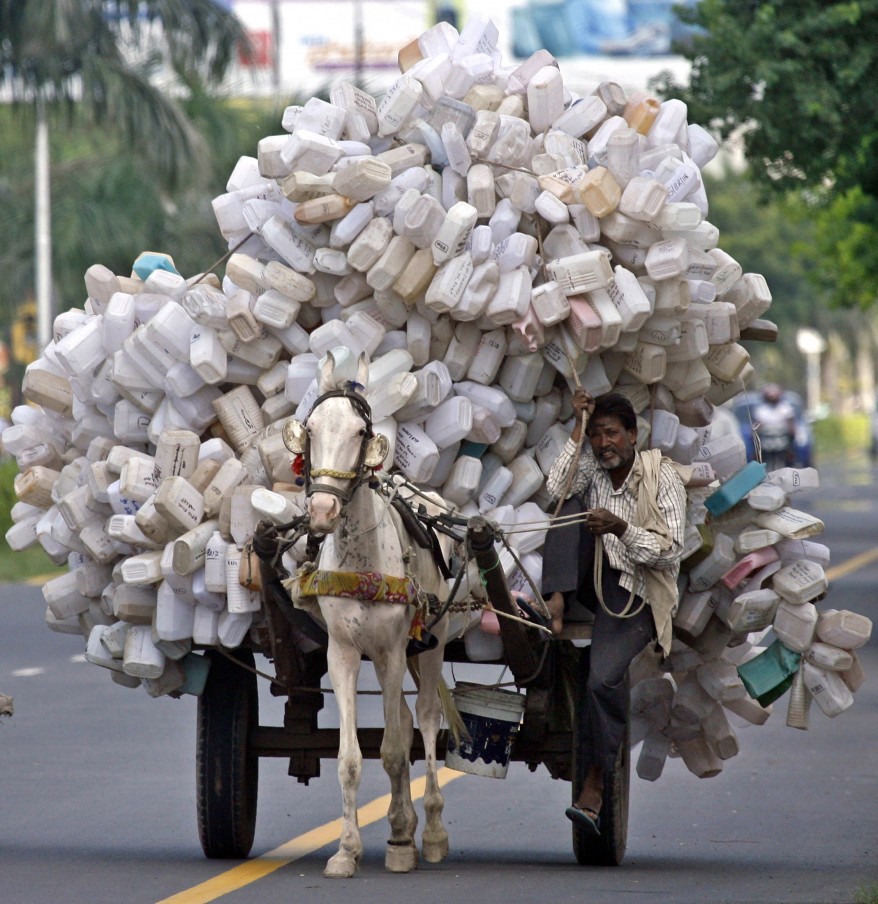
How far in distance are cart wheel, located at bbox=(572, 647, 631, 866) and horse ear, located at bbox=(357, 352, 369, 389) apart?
149 cm

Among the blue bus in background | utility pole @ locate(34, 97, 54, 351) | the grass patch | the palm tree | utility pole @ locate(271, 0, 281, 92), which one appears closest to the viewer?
the palm tree

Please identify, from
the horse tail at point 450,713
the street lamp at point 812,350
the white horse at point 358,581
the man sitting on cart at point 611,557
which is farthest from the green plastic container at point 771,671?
the street lamp at point 812,350

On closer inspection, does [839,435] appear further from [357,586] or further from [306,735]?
[357,586]

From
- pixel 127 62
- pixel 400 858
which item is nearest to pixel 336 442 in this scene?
pixel 400 858

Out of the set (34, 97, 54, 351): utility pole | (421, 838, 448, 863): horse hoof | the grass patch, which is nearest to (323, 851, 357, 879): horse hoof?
(421, 838, 448, 863): horse hoof

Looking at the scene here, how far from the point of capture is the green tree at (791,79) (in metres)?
16.7

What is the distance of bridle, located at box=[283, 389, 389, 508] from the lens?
6984mm

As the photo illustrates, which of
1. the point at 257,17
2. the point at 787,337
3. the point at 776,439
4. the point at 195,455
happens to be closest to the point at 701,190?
the point at 195,455

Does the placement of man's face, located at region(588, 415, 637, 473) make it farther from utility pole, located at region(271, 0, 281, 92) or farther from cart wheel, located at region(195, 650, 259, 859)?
utility pole, located at region(271, 0, 281, 92)

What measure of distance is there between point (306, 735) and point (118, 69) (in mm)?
21976

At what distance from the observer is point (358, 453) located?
7.09m

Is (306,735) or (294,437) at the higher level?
(294,437)

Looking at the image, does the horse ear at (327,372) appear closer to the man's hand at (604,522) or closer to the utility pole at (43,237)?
the man's hand at (604,522)

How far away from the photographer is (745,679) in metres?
8.15
